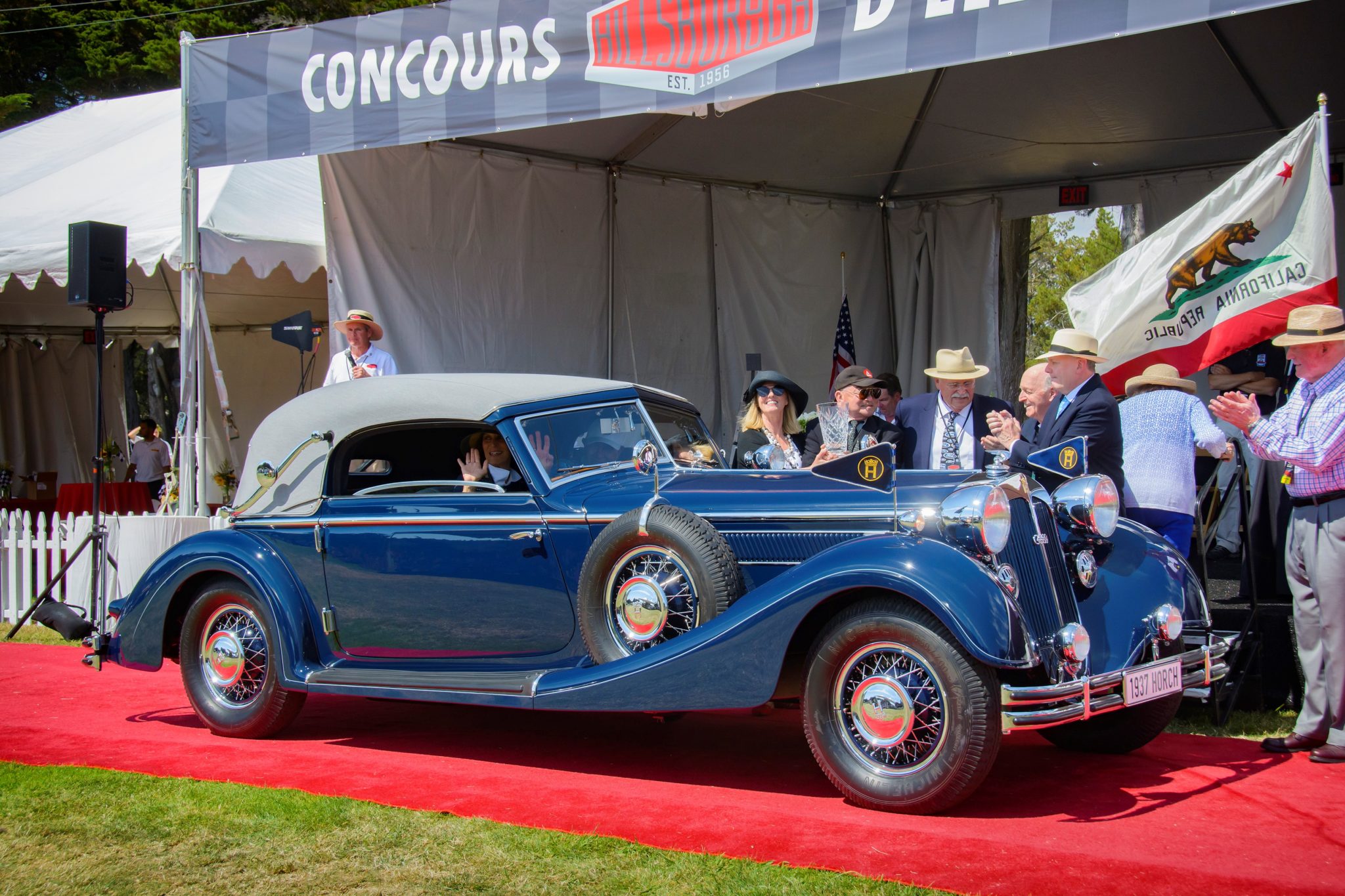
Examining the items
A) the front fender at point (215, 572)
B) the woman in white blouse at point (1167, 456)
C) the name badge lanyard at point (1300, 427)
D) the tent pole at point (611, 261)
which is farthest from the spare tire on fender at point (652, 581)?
the tent pole at point (611, 261)

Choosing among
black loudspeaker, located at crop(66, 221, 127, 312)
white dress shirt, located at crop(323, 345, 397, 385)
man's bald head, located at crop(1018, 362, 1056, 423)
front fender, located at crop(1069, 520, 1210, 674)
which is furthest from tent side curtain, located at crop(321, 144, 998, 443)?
front fender, located at crop(1069, 520, 1210, 674)

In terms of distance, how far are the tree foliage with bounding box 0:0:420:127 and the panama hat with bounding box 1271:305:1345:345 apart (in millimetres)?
24331

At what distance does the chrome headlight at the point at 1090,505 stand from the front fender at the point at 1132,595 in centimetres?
23

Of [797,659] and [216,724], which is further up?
[797,659]

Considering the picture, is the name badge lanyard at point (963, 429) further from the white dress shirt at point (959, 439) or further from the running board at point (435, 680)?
the running board at point (435, 680)

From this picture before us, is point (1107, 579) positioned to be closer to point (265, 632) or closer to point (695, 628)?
point (695, 628)

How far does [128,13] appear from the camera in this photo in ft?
86.4

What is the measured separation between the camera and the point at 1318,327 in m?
4.48

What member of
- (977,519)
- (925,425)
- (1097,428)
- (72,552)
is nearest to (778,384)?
(925,425)

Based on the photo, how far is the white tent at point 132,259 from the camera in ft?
30.3

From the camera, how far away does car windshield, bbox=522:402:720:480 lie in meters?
4.90

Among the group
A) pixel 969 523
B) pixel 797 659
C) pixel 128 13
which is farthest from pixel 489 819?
pixel 128 13

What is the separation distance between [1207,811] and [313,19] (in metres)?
24.8

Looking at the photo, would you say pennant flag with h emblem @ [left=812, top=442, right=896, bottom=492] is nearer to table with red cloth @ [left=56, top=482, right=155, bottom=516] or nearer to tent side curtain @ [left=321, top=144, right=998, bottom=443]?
tent side curtain @ [left=321, top=144, right=998, bottom=443]
